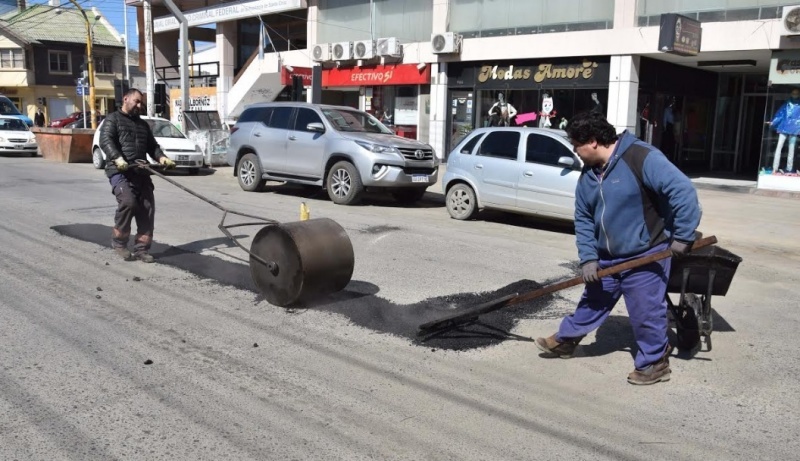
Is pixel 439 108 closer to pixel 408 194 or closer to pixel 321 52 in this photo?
pixel 321 52

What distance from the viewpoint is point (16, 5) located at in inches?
2414

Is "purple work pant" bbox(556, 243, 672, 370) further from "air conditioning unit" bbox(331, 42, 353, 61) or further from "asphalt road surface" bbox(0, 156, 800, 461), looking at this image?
"air conditioning unit" bbox(331, 42, 353, 61)

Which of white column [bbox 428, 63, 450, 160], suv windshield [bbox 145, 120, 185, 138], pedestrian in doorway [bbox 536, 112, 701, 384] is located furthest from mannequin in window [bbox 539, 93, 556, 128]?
pedestrian in doorway [bbox 536, 112, 701, 384]

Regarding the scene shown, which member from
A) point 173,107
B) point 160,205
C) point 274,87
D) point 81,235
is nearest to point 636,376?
point 81,235

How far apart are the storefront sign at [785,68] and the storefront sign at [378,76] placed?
419 inches

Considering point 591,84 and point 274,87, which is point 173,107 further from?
point 591,84

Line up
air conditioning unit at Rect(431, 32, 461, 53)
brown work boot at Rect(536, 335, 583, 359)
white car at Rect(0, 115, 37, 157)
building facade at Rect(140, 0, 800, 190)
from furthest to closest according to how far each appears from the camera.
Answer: white car at Rect(0, 115, 37, 157) → air conditioning unit at Rect(431, 32, 461, 53) → building facade at Rect(140, 0, 800, 190) → brown work boot at Rect(536, 335, 583, 359)

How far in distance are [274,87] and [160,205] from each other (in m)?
19.2

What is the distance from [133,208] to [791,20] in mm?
14796

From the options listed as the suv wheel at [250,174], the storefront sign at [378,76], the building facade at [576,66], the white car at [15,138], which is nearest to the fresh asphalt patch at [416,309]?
the suv wheel at [250,174]

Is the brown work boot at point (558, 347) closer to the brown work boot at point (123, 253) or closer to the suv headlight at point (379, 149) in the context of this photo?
the brown work boot at point (123, 253)

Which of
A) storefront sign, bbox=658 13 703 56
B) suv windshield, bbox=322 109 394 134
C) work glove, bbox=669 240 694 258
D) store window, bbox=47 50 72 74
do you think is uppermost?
store window, bbox=47 50 72 74

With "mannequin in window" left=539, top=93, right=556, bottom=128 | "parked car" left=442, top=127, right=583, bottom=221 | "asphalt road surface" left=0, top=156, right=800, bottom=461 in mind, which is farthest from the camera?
"mannequin in window" left=539, top=93, right=556, bottom=128

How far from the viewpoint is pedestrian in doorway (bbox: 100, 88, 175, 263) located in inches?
295
